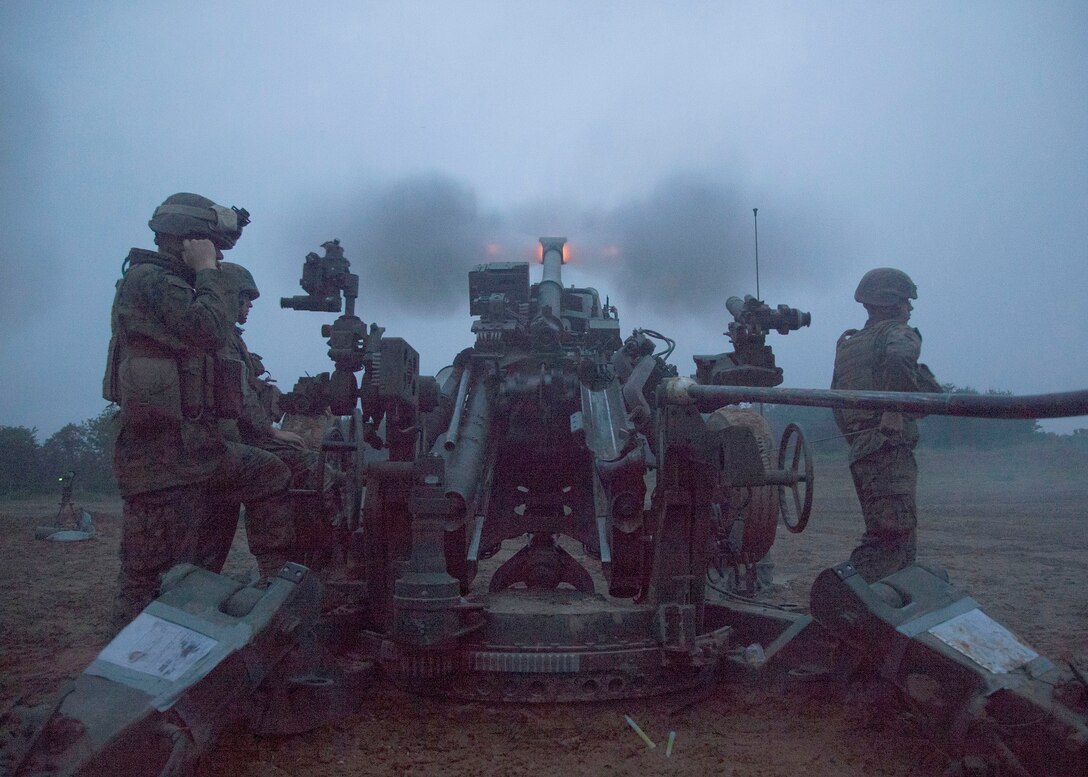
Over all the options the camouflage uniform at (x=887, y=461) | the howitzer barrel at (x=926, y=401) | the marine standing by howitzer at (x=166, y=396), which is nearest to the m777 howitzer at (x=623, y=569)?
the howitzer barrel at (x=926, y=401)

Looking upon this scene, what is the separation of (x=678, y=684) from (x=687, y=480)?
87 centimetres

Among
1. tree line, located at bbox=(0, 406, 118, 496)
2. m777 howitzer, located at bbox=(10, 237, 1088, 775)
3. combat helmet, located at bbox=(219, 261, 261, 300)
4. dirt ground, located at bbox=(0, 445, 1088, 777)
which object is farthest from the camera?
tree line, located at bbox=(0, 406, 118, 496)

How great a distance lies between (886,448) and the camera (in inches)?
197

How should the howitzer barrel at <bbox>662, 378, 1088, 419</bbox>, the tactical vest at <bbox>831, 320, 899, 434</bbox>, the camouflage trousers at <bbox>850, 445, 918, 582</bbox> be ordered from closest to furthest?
the howitzer barrel at <bbox>662, 378, 1088, 419</bbox> < the camouflage trousers at <bbox>850, 445, 918, 582</bbox> < the tactical vest at <bbox>831, 320, 899, 434</bbox>

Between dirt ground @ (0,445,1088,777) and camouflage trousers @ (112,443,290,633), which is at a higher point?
camouflage trousers @ (112,443,290,633)

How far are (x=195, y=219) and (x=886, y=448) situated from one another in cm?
388

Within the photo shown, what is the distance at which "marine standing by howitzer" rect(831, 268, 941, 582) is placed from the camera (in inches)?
194

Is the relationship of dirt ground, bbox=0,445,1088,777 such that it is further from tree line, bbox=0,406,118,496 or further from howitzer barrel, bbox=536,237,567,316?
tree line, bbox=0,406,118,496

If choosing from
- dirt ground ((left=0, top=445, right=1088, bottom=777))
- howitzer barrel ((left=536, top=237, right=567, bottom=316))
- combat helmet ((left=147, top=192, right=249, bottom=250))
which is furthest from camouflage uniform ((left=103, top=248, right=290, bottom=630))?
howitzer barrel ((left=536, top=237, right=567, bottom=316))

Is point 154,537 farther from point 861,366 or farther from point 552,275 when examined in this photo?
point 552,275

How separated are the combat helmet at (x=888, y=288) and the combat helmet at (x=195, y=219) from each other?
148 inches

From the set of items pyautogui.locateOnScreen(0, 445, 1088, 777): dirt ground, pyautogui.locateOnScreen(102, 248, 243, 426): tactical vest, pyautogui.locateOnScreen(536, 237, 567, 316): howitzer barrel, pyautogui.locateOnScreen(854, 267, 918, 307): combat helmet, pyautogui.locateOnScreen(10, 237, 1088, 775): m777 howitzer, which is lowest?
pyautogui.locateOnScreen(0, 445, 1088, 777): dirt ground

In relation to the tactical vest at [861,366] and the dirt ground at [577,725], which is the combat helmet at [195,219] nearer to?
the dirt ground at [577,725]

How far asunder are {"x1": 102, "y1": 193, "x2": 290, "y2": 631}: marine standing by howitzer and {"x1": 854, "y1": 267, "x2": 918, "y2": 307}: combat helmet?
12.5ft
